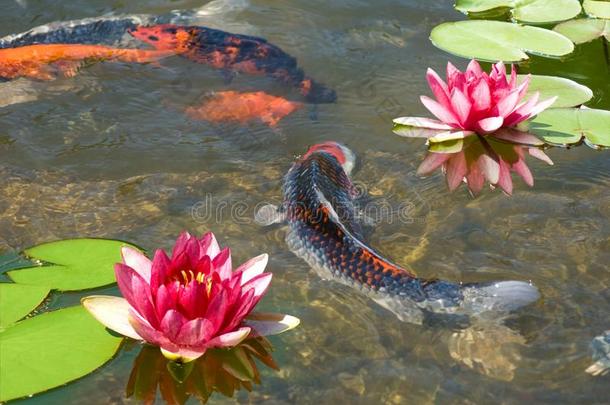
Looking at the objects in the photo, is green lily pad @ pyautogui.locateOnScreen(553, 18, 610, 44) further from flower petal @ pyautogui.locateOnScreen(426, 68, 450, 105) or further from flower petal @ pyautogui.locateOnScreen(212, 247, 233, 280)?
flower petal @ pyautogui.locateOnScreen(212, 247, 233, 280)

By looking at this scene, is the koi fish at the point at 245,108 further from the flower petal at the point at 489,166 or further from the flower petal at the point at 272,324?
the flower petal at the point at 272,324

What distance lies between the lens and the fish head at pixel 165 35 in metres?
4.99

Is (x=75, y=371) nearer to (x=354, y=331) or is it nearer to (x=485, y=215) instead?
(x=354, y=331)

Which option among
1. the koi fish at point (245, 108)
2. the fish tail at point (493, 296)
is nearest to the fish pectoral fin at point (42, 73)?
the koi fish at point (245, 108)

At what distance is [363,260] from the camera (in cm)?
313

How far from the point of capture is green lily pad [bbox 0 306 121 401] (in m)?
2.47

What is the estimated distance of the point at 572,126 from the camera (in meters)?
4.16

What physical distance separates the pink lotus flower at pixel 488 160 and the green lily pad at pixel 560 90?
1.10 feet

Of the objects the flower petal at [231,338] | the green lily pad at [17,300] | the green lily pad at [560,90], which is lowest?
the green lily pad at [17,300]

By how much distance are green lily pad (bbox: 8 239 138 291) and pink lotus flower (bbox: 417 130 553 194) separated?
1.62 m

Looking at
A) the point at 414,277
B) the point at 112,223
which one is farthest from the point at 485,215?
the point at 112,223

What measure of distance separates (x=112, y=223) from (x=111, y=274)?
0.62 metres

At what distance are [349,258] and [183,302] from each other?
2.75 ft

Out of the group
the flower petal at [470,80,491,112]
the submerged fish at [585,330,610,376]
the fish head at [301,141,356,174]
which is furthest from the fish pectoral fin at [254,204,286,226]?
the submerged fish at [585,330,610,376]
